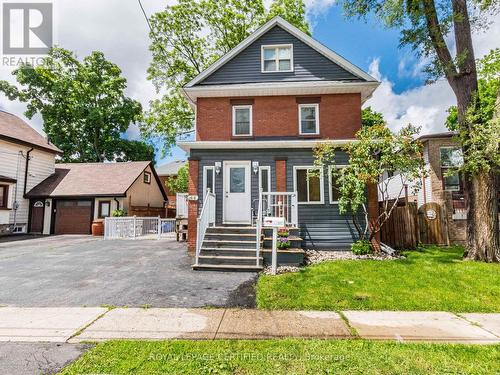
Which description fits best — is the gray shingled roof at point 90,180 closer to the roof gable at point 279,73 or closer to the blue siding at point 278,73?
the roof gable at point 279,73

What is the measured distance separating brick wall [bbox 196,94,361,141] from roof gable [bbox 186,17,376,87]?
0.94m

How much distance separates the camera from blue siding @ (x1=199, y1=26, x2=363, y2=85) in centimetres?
1206

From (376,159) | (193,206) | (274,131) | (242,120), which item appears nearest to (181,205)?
(193,206)

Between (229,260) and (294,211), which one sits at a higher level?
(294,211)

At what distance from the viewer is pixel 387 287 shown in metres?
6.16

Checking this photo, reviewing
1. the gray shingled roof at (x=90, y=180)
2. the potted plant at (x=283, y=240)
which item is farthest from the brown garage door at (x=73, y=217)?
the potted plant at (x=283, y=240)

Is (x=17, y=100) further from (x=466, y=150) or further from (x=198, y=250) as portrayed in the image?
(x=466, y=150)

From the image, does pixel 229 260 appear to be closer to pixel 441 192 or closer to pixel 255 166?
pixel 255 166

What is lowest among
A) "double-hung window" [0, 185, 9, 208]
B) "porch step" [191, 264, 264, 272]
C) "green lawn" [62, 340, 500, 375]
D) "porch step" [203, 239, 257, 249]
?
"green lawn" [62, 340, 500, 375]

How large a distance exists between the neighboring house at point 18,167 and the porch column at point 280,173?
1670cm

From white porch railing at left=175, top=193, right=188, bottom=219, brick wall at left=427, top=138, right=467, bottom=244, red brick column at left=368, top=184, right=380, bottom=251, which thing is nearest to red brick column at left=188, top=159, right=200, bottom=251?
white porch railing at left=175, top=193, right=188, bottom=219

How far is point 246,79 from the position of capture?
12.3 m

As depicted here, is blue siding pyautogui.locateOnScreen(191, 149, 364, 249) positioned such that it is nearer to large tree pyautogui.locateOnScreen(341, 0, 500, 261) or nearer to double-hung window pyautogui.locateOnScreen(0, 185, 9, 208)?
large tree pyautogui.locateOnScreen(341, 0, 500, 261)

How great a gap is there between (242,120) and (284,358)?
33.0 feet
